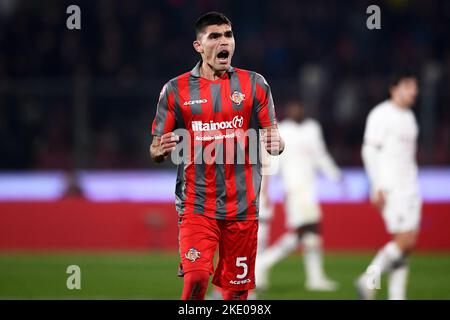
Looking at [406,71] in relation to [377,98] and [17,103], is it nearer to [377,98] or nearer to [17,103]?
[377,98]

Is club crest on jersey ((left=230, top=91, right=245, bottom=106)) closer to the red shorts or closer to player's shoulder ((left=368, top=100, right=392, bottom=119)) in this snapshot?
the red shorts

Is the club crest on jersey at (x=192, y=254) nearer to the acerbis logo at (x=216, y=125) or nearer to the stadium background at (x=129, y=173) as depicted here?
the acerbis logo at (x=216, y=125)

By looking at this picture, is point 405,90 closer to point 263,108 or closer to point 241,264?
point 263,108

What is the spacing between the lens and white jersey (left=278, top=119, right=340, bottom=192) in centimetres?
1146

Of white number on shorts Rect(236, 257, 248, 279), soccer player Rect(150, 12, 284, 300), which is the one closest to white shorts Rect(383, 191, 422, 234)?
soccer player Rect(150, 12, 284, 300)

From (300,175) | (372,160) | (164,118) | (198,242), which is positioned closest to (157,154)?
(164,118)

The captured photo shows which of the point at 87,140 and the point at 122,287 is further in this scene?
the point at 87,140

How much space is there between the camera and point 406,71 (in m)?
8.55

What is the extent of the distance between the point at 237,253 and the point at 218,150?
0.68 meters

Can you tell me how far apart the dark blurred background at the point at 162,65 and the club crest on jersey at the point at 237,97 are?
7958 mm

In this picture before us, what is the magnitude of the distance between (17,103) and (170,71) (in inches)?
117

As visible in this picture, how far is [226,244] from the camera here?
6148 millimetres

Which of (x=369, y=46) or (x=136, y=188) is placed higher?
(x=369, y=46)
